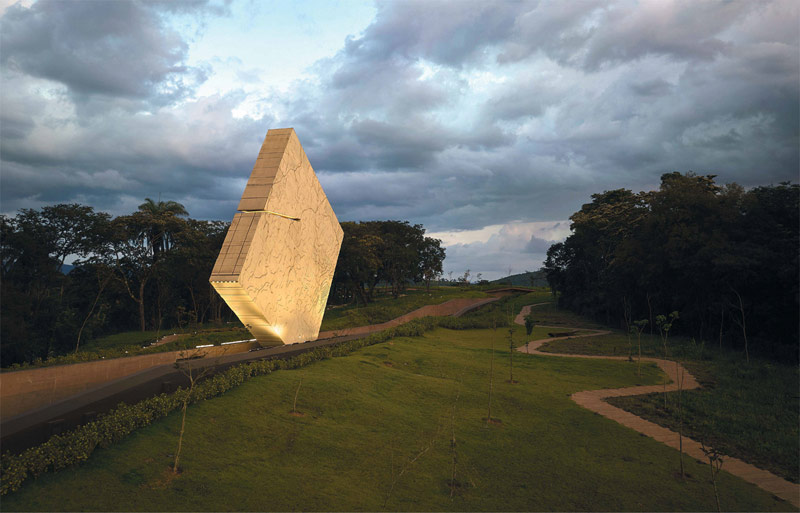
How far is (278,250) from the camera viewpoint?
1448 cm

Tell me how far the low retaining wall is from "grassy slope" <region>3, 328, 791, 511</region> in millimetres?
2212

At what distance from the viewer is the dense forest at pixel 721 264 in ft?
54.3

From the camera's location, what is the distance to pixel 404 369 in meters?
13.3

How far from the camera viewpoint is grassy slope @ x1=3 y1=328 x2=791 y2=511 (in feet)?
16.8

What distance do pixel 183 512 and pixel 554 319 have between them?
3344 centimetres

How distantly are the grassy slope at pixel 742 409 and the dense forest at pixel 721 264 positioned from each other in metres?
1.40

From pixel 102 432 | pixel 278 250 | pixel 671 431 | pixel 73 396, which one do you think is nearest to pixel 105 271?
pixel 278 250

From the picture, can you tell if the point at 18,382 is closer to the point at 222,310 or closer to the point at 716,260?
the point at 716,260

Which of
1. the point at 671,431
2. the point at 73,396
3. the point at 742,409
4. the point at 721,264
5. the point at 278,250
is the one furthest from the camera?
the point at 721,264

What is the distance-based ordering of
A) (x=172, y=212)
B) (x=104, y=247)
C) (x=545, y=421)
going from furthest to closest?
(x=172, y=212) < (x=104, y=247) < (x=545, y=421)


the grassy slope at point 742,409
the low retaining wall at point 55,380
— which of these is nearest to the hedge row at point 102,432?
the low retaining wall at point 55,380

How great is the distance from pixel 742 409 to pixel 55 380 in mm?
15394

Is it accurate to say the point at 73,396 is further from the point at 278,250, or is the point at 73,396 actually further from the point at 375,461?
the point at 375,461

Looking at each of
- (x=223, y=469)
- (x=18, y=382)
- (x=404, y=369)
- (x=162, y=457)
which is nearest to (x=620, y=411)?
(x=404, y=369)
